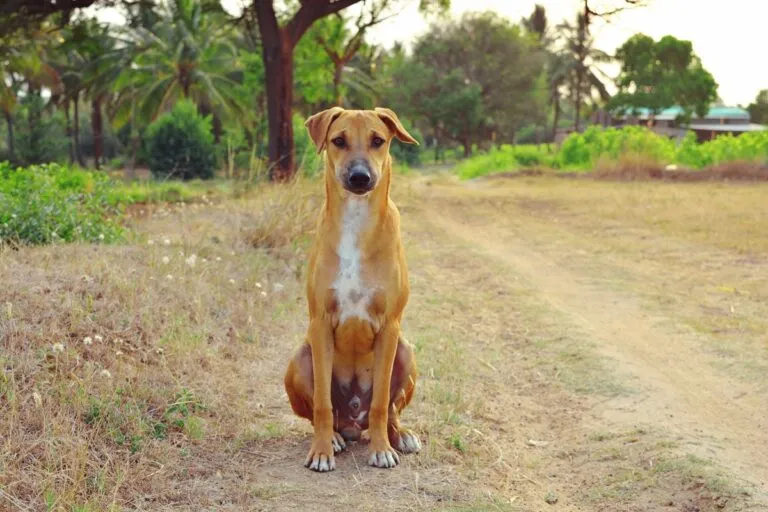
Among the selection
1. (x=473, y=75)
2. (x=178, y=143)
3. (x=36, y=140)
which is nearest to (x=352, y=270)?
(x=178, y=143)

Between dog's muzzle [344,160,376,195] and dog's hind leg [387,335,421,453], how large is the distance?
3.27 feet

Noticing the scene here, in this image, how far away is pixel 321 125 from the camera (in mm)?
4301

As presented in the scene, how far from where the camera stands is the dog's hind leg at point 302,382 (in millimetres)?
4500

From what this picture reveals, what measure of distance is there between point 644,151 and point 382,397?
23.8m

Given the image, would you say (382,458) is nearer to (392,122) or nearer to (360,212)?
(360,212)

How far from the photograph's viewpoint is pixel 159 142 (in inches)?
1291

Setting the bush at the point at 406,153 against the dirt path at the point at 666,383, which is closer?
the dirt path at the point at 666,383

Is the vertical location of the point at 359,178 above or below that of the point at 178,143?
above

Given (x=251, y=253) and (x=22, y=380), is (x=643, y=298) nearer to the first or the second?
(x=251, y=253)

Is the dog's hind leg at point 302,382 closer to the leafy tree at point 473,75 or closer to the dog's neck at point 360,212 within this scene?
the dog's neck at point 360,212

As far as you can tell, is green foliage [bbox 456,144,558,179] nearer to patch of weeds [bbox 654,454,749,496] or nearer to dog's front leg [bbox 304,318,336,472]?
patch of weeds [bbox 654,454,749,496]

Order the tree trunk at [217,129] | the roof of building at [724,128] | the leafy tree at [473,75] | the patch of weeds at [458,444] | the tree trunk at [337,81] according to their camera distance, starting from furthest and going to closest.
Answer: the roof of building at [724,128] < the leafy tree at [473,75] < the tree trunk at [217,129] < the tree trunk at [337,81] < the patch of weeds at [458,444]

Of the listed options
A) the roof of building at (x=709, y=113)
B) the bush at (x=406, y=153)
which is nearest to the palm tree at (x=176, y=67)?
the bush at (x=406, y=153)

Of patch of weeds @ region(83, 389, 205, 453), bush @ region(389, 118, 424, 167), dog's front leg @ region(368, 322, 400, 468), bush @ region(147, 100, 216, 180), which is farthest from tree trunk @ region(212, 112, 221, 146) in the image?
dog's front leg @ region(368, 322, 400, 468)
